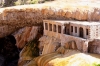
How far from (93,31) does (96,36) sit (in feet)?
2.31

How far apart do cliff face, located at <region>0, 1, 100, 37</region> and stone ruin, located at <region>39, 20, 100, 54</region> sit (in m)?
1.30

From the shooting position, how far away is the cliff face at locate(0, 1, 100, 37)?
3397cm

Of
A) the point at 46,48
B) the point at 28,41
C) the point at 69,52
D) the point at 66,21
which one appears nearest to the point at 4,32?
the point at 28,41

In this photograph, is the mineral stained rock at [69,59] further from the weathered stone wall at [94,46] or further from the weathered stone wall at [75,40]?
the weathered stone wall at [94,46]

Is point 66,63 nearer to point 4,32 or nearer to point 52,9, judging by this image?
point 52,9

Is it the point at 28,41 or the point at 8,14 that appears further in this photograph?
the point at 28,41

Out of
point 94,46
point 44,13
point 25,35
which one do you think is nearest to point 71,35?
point 94,46

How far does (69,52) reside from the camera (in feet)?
98.3

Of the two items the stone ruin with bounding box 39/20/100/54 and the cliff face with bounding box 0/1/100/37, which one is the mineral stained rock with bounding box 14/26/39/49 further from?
the stone ruin with bounding box 39/20/100/54

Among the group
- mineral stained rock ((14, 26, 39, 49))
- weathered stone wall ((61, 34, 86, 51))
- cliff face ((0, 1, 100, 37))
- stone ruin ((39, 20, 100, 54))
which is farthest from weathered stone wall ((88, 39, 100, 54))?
mineral stained rock ((14, 26, 39, 49))

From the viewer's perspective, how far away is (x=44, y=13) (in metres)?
35.7

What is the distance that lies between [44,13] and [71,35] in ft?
17.9

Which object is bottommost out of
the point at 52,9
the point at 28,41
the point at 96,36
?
the point at 28,41

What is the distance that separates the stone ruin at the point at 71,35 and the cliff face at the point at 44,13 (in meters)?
1.30
